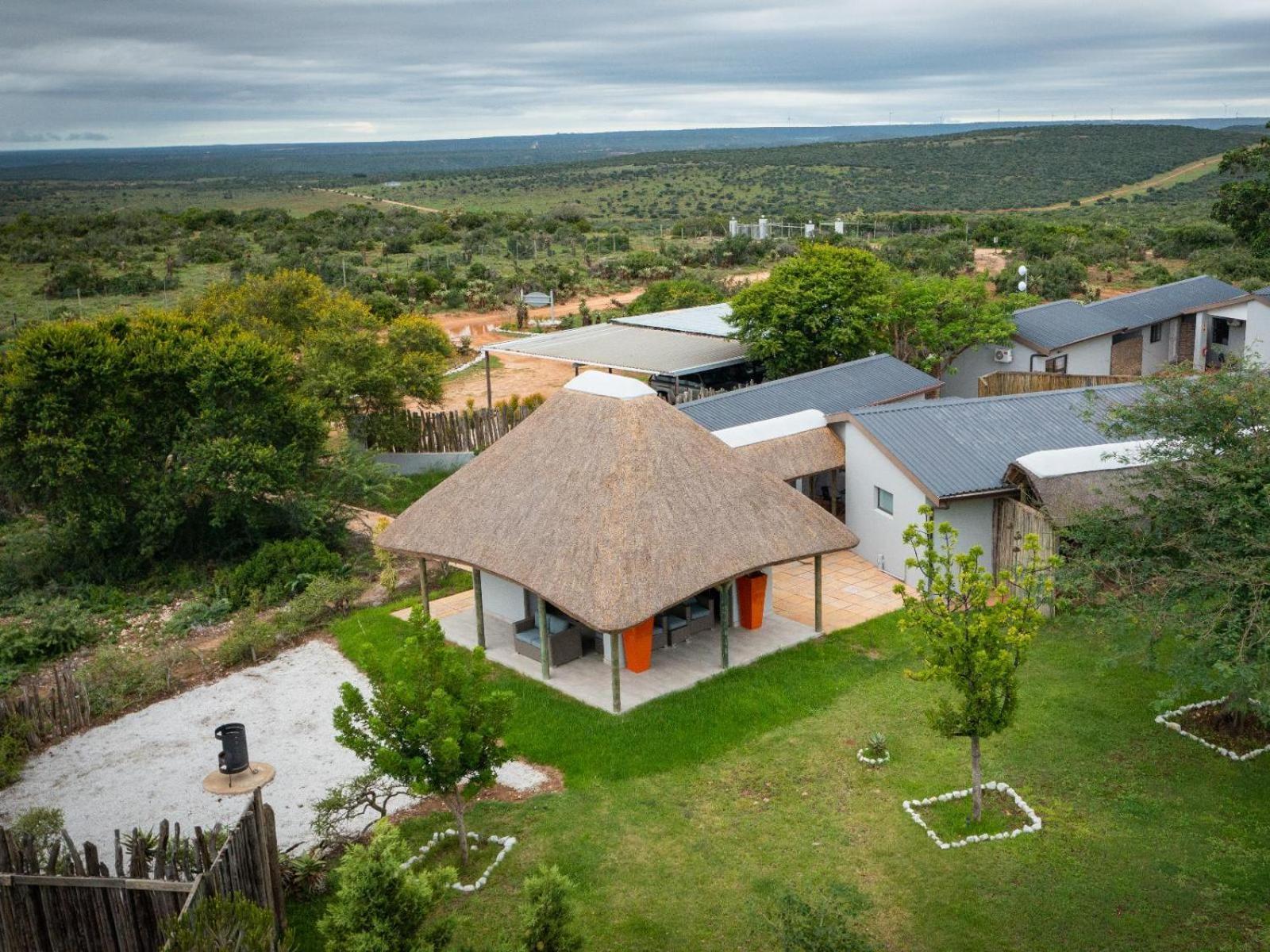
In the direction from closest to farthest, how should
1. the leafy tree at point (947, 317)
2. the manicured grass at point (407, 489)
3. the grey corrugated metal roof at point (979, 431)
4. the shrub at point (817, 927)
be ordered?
the shrub at point (817, 927) < the grey corrugated metal roof at point (979, 431) < the manicured grass at point (407, 489) < the leafy tree at point (947, 317)

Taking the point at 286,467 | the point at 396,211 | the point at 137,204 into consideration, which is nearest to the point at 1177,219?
the point at 396,211

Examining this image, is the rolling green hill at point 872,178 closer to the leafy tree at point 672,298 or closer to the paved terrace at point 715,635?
the leafy tree at point 672,298

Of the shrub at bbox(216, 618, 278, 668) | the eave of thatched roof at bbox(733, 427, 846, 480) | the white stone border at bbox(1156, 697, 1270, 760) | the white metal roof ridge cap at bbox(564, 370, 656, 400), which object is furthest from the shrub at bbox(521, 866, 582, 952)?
the eave of thatched roof at bbox(733, 427, 846, 480)

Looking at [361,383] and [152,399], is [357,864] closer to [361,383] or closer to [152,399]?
[152,399]

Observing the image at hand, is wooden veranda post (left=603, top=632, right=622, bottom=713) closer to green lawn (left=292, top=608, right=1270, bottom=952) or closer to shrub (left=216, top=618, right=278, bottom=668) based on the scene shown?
green lawn (left=292, top=608, right=1270, bottom=952)

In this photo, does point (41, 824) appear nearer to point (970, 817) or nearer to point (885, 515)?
point (970, 817)

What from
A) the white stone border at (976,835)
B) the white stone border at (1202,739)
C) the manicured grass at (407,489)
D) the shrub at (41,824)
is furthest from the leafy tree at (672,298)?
the shrub at (41,824)
